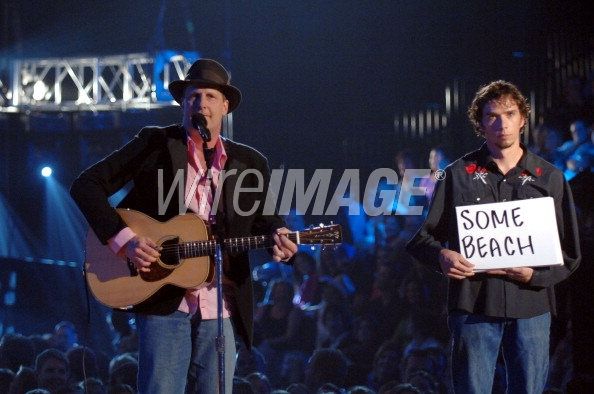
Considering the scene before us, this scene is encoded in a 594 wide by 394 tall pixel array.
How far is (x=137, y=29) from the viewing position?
817 centimetres

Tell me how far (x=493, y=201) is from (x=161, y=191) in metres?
1.64

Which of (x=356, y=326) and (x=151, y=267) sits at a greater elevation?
(x=151, y=267)

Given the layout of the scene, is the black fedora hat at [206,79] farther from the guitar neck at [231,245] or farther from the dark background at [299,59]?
the dark background at [299,59]

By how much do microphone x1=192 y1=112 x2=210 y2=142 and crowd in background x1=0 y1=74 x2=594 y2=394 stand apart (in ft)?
11.4

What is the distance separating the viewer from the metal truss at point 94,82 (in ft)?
25.8

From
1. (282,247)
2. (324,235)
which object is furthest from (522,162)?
(282,247)

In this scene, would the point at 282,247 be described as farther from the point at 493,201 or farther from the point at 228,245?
the point at 493,201

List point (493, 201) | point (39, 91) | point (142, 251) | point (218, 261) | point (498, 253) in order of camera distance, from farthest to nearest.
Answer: point (39, 91) → point (493, 201) → point (498, 253) → point (142, 251) → point (218, 261)

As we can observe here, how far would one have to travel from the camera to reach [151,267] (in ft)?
12.0

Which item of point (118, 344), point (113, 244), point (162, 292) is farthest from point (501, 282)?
point (118, 344)

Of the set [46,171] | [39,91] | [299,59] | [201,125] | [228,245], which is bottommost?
[228,245]

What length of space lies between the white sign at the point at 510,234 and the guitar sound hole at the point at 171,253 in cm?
138

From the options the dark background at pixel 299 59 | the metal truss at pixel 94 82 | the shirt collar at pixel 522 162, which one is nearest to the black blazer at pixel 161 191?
the shirt collar at pixel 522 162

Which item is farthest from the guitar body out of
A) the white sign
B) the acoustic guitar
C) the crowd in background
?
the crowd in background
